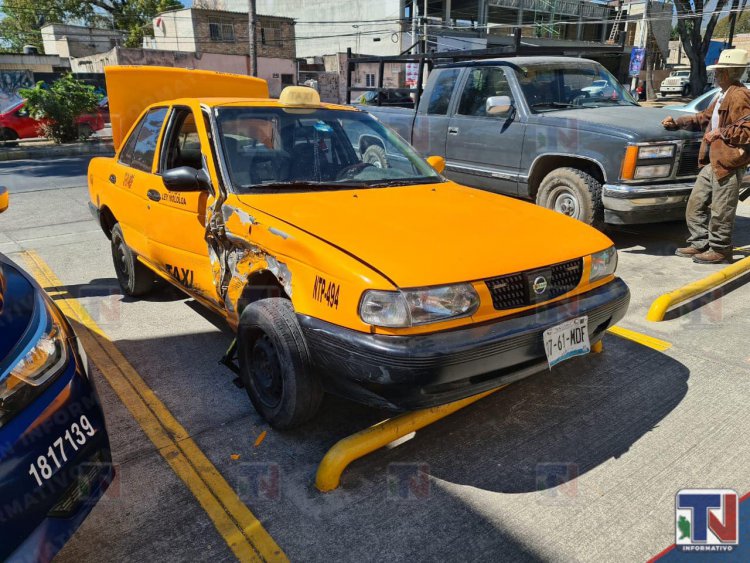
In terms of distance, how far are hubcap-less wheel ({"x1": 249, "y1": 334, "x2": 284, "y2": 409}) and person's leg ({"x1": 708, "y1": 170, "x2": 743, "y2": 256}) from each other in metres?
4.64

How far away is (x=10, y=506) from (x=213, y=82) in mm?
5359

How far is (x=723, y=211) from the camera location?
5.38 meters

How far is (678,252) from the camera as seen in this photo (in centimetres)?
Result: 599

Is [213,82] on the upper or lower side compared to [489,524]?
upper

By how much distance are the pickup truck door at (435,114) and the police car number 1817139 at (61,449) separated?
6102 millimetres

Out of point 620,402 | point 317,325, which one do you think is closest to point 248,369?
point 317,325

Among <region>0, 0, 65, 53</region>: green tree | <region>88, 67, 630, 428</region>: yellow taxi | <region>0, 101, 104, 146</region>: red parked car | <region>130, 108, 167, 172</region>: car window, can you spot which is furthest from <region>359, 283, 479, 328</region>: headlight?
<region>0, 0, 65, 53</region>: green tree

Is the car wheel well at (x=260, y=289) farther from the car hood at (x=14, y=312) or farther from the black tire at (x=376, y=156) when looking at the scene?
the black tire at (x=376, y=156)

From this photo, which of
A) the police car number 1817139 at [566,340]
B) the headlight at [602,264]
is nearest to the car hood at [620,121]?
the headlight at [602,264]

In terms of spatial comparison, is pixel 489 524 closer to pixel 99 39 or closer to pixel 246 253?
pixel 246 253

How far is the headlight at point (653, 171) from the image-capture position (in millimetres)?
5457

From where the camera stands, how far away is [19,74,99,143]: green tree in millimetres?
16828

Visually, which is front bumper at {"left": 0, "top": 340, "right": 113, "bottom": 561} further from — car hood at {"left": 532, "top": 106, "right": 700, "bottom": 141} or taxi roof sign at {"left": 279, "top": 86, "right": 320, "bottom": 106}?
car hood at {"left": 532, "top": 106, "right": 700, "bottom": 141}

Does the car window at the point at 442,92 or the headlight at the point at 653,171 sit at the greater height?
the car window at the point at 442,92
